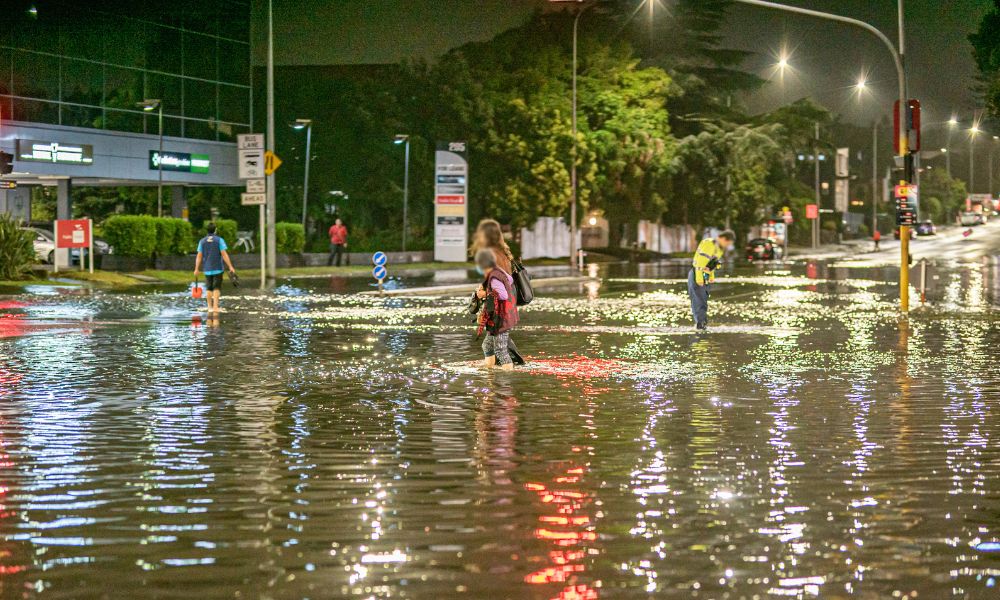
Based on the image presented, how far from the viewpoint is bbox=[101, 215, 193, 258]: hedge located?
1849 inches

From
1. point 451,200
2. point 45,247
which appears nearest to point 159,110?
point 451,200

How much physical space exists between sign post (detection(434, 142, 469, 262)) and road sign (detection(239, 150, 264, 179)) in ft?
89.5

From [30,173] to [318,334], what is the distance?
41.1 m

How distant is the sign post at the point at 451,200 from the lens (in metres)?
63.6

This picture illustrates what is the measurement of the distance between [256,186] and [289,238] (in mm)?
20394

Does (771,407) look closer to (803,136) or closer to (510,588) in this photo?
(510,588)

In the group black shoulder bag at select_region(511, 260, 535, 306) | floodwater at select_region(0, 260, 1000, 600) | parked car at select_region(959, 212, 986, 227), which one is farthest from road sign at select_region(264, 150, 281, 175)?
parked car at select_region(959, 212, 986, 227)

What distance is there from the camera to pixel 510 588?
6340 millimetres

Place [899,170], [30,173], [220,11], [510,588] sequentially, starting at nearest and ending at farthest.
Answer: [510,588], [899,170], [30,173], [220,11]

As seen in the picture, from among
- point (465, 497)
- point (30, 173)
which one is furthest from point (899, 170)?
point (30, 173)

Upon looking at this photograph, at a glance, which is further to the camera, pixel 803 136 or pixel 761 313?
pixel 803 136

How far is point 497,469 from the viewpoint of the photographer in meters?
9.64

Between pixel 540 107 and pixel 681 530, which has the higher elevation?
pixel 540 107

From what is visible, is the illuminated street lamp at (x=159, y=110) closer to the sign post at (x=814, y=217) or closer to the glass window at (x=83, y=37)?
the glass window at (x=83, y=37)
